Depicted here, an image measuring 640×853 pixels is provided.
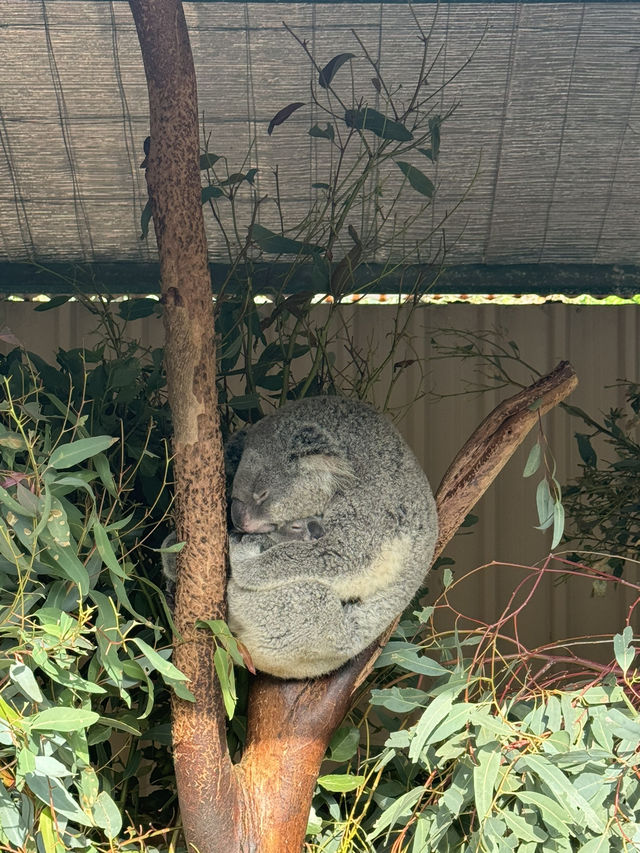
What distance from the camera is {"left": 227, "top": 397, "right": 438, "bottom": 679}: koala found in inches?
69.7

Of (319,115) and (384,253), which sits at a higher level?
(319,115)

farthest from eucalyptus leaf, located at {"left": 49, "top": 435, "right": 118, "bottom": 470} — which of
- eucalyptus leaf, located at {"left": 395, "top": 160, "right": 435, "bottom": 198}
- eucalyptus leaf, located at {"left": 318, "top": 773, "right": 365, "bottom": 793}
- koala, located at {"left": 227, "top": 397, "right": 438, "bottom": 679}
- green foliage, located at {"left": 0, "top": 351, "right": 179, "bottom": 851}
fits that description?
eucalyptus leaf, located at {"left": 395, "top": 160, "right": 435, "bottom": 198}

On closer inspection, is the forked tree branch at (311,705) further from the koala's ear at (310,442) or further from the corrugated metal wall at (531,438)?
the corrugated metal wall at (531,438)

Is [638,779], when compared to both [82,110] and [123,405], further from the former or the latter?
[82,110]

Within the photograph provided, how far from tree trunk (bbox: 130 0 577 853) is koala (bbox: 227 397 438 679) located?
0.11 metres

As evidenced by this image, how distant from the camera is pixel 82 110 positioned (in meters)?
2.25

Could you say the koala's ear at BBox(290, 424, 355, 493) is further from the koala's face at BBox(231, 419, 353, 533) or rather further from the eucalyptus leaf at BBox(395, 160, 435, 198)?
the eucalyptus leaf at BBox(395, 160, 435, 198)

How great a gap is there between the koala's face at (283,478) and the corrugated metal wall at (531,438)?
1.39m

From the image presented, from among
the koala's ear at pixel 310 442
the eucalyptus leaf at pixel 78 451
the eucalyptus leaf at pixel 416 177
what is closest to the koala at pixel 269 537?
the koala's ear at pixel 310 442

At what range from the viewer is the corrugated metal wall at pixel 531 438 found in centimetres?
336

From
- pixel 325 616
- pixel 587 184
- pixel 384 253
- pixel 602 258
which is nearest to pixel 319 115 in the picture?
pixel 384 253

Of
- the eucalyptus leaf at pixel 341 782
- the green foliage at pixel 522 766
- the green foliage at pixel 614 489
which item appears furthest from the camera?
the green foliage at pixel 614 489

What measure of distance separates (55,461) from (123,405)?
0.69 metres

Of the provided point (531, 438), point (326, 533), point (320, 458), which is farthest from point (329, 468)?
point (531, 438)
